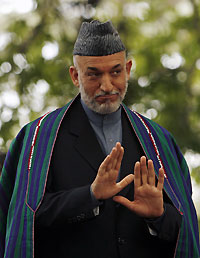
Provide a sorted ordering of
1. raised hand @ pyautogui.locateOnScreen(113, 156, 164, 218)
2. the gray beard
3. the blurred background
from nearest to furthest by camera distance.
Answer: raised hand @ pyautogui.locateOnScreen(113, 156, 164, 218) → the gray beard → the blurred background

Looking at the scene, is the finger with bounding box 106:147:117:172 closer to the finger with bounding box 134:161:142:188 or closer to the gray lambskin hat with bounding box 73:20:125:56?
the finger with bounding box 134:161:142:188

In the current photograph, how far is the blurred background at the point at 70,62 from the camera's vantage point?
28.9ft

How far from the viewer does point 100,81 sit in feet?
11.5

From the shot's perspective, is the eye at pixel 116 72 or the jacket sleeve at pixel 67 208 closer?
the jacket sleeve at pixel 67 208

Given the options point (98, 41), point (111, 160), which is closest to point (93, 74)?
point (98, 41)

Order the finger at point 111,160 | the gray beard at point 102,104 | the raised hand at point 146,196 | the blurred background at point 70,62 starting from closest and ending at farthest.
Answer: the finger at point 111,160
the raised hand at point 146,196
the gray beard at point 102,104
the blurred background at point 70,62

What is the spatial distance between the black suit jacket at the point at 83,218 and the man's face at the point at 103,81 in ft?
0.75

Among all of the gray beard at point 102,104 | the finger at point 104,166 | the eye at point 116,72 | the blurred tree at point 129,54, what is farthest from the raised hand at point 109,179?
the blurred tree at point 129,54

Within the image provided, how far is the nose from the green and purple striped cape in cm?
40

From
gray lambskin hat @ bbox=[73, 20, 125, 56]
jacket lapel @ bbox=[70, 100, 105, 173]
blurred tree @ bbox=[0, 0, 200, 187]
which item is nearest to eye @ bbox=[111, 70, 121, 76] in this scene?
gray lambskin hat @ bbox=[73, 20, 125, 56]

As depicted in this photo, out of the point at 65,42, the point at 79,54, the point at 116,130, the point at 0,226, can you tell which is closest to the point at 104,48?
the point at 79,54

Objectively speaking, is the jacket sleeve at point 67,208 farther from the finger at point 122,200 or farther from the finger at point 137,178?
the finger at point 137,178

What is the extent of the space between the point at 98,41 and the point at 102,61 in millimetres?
157

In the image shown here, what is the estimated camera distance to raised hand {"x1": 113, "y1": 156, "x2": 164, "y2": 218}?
10.7 feet
